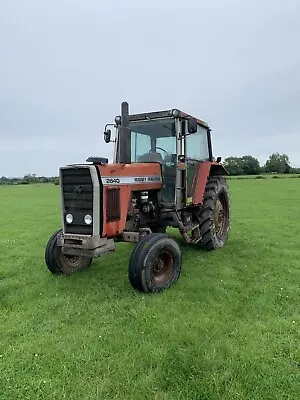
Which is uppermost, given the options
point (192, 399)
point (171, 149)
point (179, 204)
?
point (171, 149)

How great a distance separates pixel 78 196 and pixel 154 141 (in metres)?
1.97

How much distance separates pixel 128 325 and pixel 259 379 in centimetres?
147

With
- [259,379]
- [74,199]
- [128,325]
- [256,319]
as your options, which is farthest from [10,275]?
[259,379]

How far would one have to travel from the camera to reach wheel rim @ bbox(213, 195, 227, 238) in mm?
7555

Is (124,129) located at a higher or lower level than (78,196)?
higher

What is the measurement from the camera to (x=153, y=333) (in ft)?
12.0

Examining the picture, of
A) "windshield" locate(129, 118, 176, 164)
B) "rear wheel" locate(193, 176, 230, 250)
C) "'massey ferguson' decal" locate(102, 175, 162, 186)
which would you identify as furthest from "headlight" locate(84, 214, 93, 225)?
"rear wheel" locate(193, 176, 230, 250)

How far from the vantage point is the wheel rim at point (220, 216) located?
7.56m

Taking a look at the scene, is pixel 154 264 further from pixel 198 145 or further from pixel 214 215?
pixel 198 145

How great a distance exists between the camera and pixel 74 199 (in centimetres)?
502

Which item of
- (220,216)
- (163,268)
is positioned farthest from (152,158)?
(220,216)

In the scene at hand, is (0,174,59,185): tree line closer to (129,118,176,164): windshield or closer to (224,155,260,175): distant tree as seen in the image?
(224,155,260,175): distant tree

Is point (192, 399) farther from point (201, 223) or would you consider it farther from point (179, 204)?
point (201, 223)

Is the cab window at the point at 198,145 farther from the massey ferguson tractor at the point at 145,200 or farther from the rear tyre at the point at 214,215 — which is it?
the rear tyre at the point at 214,215
